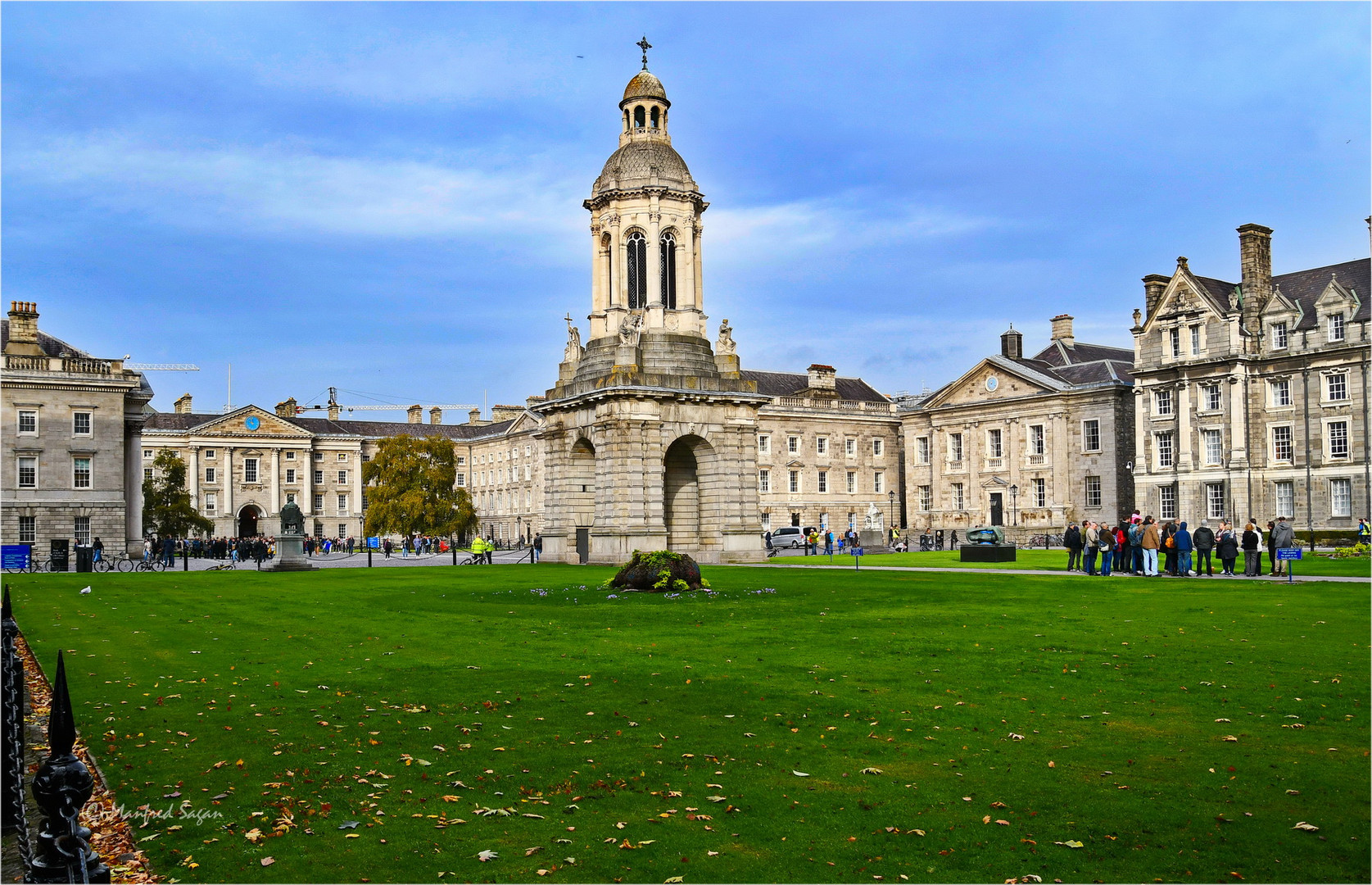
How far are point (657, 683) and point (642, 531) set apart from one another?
28508 millimetres

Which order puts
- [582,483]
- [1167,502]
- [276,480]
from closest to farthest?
1. [582,483]
2. [1167,502]
3. [276,480]

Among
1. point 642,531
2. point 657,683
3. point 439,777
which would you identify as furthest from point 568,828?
point 642,531

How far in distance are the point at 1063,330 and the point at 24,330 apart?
2541 inches

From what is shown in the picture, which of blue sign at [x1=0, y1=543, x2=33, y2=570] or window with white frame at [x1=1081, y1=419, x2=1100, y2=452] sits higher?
window with white frame at [x1=1081, y1=419, x2=1100, y2=452]

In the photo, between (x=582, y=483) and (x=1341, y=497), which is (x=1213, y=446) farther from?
(x=582, y=483)

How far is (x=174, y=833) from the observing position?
24.1ft

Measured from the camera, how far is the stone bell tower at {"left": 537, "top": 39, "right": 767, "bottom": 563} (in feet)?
136

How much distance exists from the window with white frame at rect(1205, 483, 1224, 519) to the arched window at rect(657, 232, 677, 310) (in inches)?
1412

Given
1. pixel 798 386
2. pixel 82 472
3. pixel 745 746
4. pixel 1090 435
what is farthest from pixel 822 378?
pixel 745 746

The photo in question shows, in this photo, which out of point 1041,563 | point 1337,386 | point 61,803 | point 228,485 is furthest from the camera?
point 228,485

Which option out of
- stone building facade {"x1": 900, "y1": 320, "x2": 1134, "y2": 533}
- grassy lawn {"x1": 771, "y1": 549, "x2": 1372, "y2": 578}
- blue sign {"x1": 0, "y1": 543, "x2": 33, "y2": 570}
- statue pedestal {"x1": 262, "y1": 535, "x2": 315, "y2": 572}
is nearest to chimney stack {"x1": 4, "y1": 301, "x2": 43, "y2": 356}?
blue sign {"x1": 0, "y1": 543, "x2": 33, "y2": 570}

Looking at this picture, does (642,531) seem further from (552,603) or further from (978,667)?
(978,667)

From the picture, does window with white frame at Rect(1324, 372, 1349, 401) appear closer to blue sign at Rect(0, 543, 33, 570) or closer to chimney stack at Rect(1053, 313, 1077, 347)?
chimney stack at Rect(1053, 313, 1077, 347)

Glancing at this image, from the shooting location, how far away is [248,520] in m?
111
